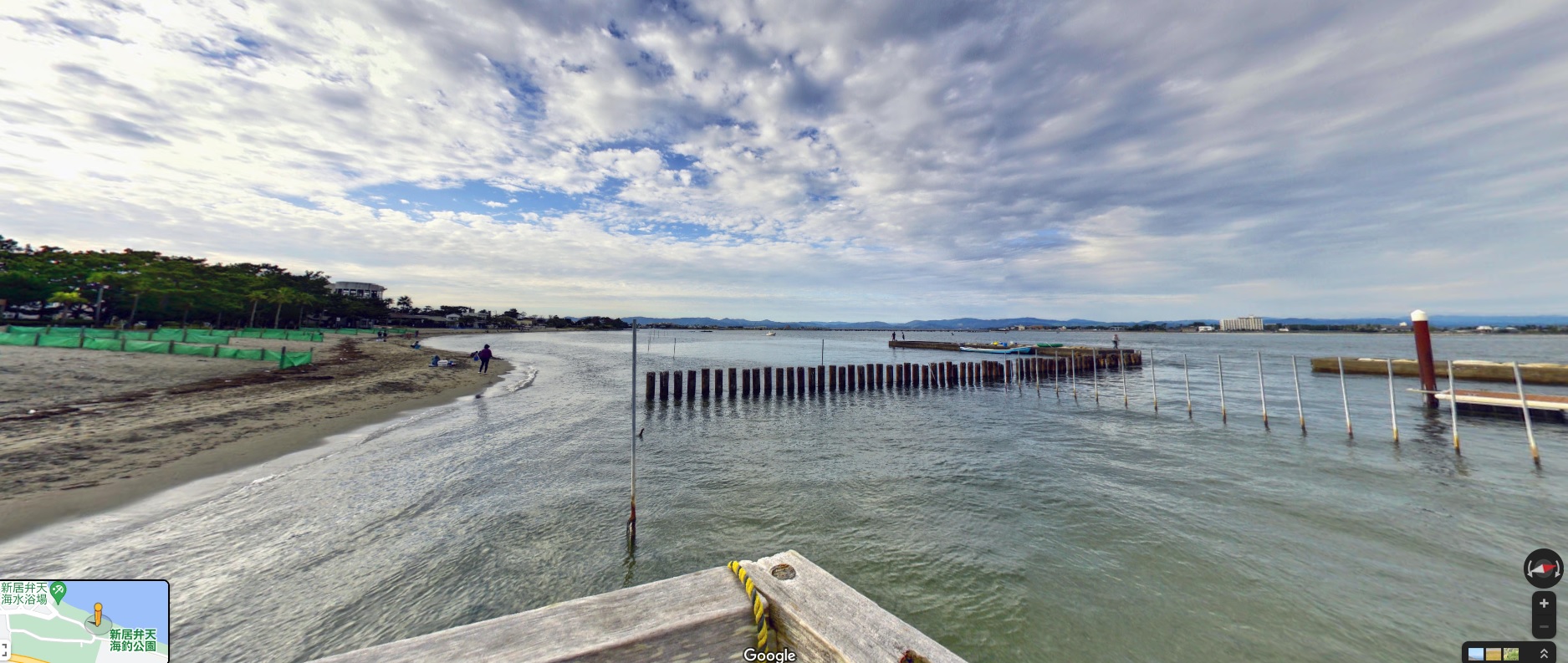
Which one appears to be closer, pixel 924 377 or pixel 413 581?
pixel 413 581

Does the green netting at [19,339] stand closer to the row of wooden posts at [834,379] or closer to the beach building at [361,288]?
the row of wooden posts at [834,379]

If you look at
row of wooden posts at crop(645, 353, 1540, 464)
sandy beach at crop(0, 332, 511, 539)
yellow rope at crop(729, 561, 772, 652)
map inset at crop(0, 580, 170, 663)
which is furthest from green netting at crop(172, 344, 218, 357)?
yellow rope at crop(729, 561, 772, 652)

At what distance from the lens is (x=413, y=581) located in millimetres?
6254

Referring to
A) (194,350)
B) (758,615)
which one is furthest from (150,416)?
(758,615)

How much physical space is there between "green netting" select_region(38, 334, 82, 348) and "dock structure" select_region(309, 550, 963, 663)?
1651 inches

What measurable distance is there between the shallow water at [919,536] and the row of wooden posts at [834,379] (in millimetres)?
7737

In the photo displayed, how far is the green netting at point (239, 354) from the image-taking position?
1017 inches

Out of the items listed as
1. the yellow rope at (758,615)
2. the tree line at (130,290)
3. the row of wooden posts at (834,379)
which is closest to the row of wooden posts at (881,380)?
the row of wooden posts at (834,379)

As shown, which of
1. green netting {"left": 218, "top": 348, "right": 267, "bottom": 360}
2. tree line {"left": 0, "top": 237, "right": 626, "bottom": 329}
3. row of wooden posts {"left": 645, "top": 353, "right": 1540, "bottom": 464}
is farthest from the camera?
tree line {"left": 0, "top": 237, "right": 626, "bottom": 329}

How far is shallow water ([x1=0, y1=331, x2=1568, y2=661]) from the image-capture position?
5.69 metres

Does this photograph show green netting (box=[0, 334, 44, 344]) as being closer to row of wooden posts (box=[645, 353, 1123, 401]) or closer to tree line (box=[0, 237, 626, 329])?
tree line (box=[0, 237, 626, 329])

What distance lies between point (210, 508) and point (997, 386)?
32711 mm

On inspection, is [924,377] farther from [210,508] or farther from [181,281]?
[181,281]

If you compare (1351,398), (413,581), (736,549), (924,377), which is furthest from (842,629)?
(1351,398)
